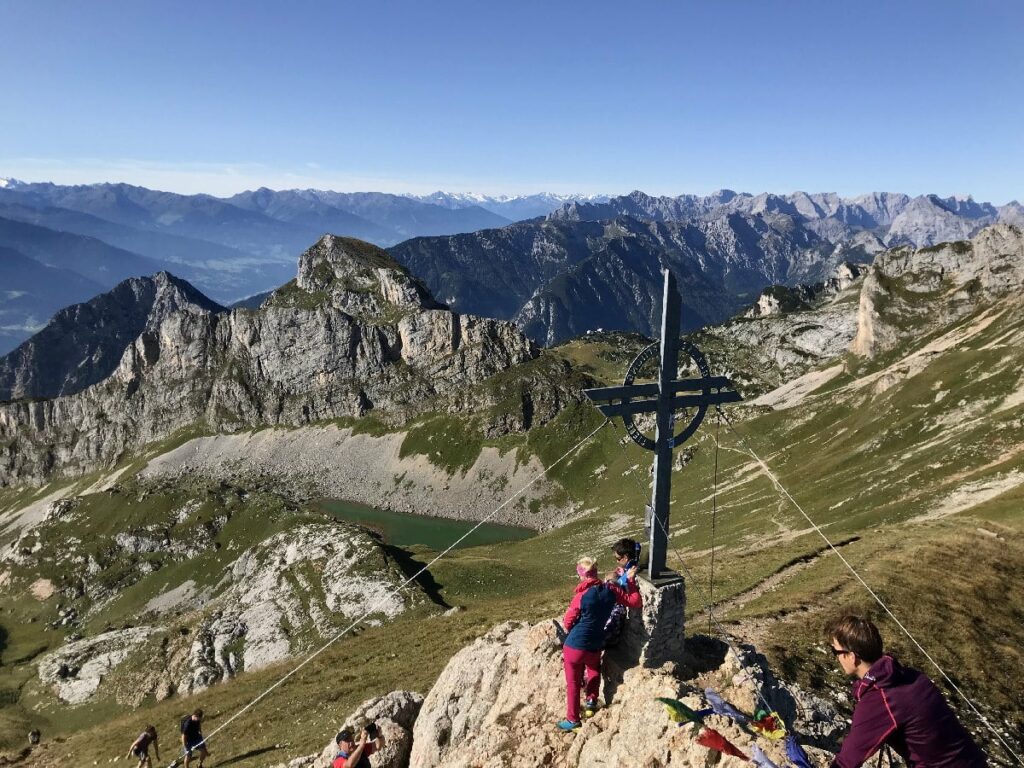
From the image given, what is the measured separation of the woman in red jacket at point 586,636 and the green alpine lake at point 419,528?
4825 inches

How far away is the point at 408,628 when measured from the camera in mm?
48469

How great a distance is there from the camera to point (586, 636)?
1349 cm

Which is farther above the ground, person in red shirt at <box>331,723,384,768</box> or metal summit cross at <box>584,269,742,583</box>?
metal summit cross at <box>584,269,742,583</box>

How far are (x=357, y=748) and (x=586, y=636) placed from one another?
25.2 ft

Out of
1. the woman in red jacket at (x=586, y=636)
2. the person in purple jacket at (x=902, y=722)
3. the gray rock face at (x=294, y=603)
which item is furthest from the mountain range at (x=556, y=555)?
the person in purple jacket at (x=902, y=722)

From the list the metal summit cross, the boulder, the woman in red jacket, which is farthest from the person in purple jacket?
the boulder

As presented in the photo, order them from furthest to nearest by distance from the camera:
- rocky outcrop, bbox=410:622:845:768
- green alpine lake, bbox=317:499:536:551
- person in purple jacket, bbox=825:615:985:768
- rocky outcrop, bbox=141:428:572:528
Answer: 1. rocky outcrop, bbox=141:428:572:528
2. green alpine lake, bbox=317:499:536:551
3. rocky outcrop, bbox=410:622:845:768
4. person in purple jacket, bbox=825:615:985:768

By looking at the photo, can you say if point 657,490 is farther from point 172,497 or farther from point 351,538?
point 172,497

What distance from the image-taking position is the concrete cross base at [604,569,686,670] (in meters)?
14.7

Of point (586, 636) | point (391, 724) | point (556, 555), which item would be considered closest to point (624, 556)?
point (586, 636)

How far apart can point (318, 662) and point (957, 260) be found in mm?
200676

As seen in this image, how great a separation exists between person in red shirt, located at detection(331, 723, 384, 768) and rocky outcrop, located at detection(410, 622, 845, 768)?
5.44ft

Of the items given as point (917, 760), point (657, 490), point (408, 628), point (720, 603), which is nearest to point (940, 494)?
point (720, 603)

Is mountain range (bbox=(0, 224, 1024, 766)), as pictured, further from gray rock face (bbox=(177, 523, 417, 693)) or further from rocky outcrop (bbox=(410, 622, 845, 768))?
gray rock face (bbox=(177, 523, 417, 693))
